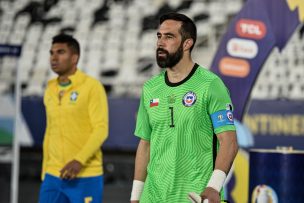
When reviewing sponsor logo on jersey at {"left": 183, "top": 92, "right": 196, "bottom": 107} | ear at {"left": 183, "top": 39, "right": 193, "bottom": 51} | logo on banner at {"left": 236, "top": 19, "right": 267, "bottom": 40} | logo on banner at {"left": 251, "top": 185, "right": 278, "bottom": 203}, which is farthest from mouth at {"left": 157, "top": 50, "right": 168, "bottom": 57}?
logo on banner at {"left": 236, "top": 19, "right": 267, "bottom": 40}

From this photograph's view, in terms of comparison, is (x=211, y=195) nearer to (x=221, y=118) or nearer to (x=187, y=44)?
(x=221, y=118)

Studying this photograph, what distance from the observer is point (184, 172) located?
3838mm

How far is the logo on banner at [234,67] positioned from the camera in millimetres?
6699

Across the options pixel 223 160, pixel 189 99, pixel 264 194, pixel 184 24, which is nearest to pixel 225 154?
pixel 223 160

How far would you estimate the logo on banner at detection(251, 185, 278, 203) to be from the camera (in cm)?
525

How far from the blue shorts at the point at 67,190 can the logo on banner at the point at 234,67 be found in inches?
66.3

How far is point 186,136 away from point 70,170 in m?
2.19

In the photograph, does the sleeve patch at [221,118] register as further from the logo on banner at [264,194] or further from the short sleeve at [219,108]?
the logo on banner at [264,194]

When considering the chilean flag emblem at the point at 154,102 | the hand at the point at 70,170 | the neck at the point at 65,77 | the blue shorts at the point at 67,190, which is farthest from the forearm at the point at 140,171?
the neck at the point at 65,77

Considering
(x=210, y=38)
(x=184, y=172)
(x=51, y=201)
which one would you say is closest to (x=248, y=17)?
(x=51, y=201)

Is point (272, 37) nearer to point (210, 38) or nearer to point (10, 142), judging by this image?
point (10, 142)

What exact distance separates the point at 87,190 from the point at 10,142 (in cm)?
330

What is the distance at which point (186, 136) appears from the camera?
12.6 feet

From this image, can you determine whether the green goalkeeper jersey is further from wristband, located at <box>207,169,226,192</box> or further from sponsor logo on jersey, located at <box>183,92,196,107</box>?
wristband, located at <box>207,169,226,192</box>
